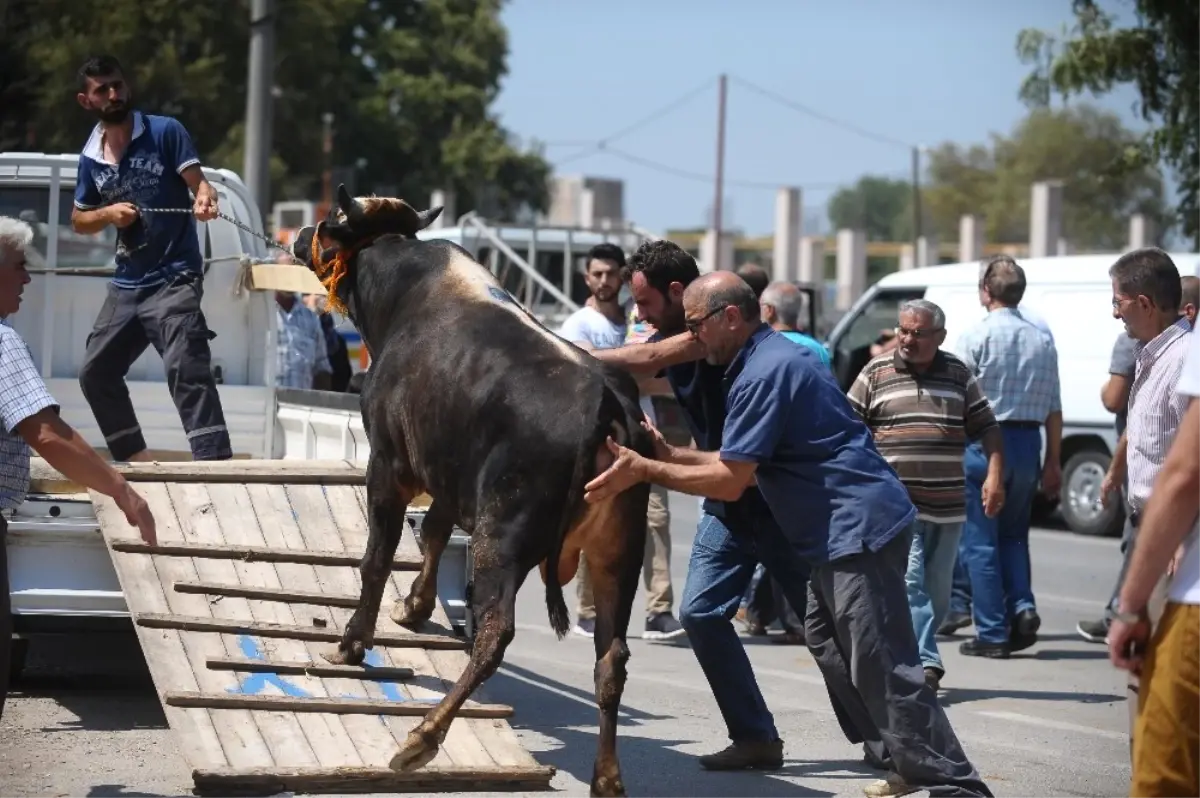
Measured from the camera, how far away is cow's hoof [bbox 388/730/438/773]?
6.15 metres

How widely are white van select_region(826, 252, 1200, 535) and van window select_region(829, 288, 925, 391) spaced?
18.7 inches

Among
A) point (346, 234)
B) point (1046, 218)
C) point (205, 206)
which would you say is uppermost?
point (1046, 218)

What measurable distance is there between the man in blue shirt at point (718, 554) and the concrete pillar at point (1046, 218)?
132 feet

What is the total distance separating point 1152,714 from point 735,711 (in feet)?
10.6

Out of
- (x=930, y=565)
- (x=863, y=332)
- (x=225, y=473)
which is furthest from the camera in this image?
(x=863, y=332)

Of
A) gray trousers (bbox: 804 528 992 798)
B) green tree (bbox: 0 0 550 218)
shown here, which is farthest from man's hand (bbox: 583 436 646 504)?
green tree (bbox: 0 0 550 218)

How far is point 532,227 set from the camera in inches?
931

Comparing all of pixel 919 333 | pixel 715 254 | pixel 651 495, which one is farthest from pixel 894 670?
pixel 715 254

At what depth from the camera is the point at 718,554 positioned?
7.53 metres

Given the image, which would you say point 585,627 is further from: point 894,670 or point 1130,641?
point 1130,641

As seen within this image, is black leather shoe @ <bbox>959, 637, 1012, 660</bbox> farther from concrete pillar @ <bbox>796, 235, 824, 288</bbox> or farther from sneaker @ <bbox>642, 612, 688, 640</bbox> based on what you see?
concrete pillar @ <bbox>796, 235, 824, 288</bbox>

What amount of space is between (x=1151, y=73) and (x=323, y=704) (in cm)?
1492

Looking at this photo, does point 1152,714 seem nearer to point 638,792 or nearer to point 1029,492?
point 638,792

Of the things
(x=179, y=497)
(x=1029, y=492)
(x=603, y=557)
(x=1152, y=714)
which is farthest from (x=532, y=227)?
(x=1152, y=714)
